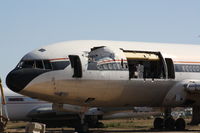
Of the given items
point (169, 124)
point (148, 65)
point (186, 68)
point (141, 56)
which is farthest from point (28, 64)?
point (169, 124)

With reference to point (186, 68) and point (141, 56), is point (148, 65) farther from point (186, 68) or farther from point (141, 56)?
point (186, 68)

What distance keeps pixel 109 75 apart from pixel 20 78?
509 cm

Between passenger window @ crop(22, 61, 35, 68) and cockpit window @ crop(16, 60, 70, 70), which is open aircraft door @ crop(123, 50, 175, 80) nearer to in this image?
cockpit window @ crop(16, 60, 70, 70)

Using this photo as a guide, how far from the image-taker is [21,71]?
27.0 metres

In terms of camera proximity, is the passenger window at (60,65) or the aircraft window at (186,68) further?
the aircraft window at (186,68)

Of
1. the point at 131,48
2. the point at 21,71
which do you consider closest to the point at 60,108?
the point at 21,71

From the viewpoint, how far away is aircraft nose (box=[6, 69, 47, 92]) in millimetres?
26688

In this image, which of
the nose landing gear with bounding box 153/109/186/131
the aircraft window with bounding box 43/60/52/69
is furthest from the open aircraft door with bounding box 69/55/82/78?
the nose landing gear with bounding box 153/109/186/131

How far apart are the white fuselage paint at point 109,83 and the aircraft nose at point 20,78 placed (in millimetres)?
234

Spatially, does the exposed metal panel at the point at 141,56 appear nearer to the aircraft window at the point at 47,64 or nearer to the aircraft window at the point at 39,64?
the aircraft window at the point at 47,64

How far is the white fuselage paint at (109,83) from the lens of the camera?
27.2 metres

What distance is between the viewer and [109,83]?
2864cm

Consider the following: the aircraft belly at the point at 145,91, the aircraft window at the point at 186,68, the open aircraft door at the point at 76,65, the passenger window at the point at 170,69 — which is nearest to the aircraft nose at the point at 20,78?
the open aircraft door at the point at 76,65

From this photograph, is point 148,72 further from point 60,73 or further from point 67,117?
point 67,117
